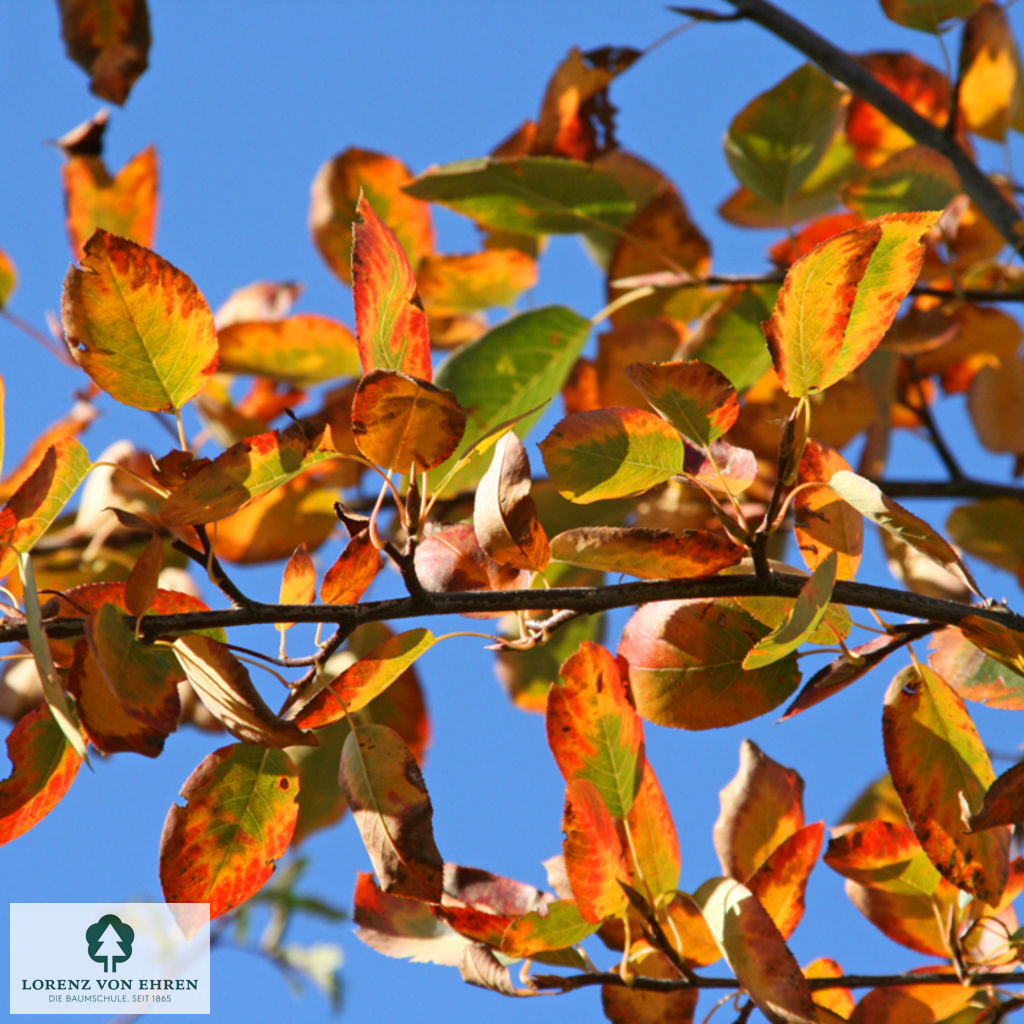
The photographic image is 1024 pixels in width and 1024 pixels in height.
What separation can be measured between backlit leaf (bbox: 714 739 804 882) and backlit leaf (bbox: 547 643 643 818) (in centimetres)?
14

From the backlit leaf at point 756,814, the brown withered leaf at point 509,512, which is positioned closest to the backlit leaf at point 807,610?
the brown withered leaf at point 509,512

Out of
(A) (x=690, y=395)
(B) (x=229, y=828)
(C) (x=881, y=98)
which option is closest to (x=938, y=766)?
(A) (x=690, y=395)

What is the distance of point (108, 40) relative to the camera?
35.9 inches

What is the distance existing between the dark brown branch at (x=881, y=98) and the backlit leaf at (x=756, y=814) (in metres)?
0.48

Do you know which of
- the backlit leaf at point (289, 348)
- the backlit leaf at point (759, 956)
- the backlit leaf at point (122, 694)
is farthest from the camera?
the backlit leaf at point (289, 348)

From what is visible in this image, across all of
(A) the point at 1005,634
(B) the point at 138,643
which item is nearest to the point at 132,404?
(B) the point at 138,643

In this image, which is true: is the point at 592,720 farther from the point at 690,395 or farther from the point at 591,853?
the point at 690,395

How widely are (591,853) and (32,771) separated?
27 cm

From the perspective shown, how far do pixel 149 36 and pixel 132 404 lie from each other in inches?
21.5

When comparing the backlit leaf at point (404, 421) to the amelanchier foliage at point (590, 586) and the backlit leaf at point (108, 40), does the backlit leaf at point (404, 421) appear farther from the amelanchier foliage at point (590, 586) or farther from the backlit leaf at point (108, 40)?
the backlit leaf at point (108, 40)

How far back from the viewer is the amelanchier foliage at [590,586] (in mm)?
459

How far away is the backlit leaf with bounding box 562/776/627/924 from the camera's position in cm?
54

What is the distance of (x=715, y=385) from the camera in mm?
482

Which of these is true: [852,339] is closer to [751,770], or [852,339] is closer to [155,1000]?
[751,770]
